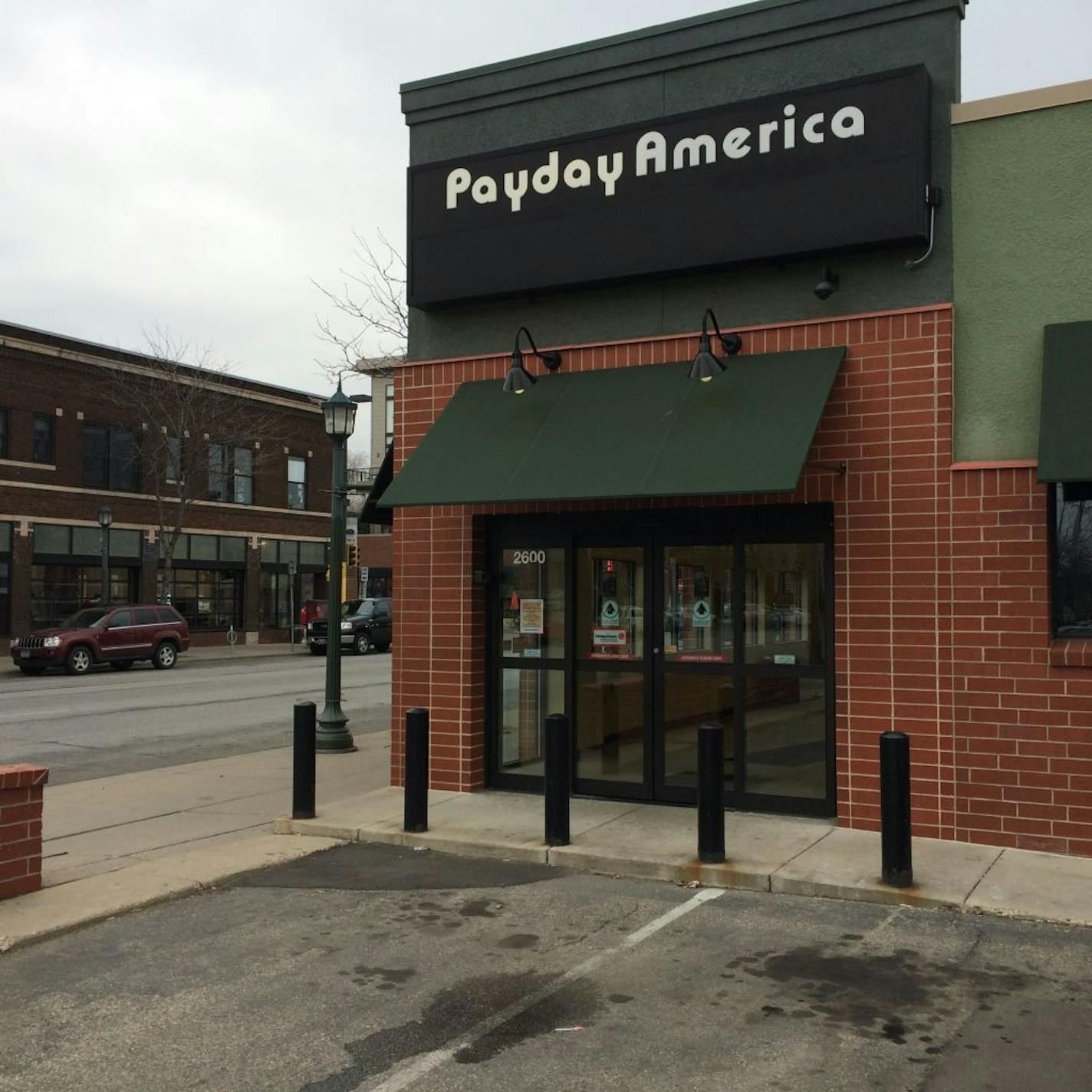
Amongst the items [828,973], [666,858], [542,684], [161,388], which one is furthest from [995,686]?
[161,388]

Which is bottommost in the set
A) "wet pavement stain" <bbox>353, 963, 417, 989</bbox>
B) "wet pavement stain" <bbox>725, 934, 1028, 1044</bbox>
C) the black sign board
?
"wet pavement stain" <bbox>353, 963, 417, 989</bbox>

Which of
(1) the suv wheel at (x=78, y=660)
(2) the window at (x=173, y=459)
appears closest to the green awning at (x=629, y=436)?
(1) the suv wheel at (x=78, y=660)

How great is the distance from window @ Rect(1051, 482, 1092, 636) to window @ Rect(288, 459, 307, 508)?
37667 millimetres

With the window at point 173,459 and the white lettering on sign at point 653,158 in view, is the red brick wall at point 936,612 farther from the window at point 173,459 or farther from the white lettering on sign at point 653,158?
the window at point 173,459

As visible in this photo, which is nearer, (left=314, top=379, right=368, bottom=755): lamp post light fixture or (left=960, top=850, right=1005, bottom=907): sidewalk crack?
(left=960, top=850, right=1005, bottom=907): sidewalk crack

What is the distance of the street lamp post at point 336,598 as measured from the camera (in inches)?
531

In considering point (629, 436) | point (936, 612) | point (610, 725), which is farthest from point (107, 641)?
point (936, 612)

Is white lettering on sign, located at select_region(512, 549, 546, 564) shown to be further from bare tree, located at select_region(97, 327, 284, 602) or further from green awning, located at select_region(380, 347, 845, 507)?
bare tree, located at select_region(97, 327, 284, 602)

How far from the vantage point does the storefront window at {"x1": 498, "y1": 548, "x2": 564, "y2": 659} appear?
377 inches

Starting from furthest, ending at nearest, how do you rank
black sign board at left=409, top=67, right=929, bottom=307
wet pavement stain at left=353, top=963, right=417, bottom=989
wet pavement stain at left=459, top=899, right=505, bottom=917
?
1. black sign board at left=409, top=67, right=929, bottom=307
2. wet pavement stain at left=459, top=899, right=505, bottom=917
3. wet pavement stain at left=353, top=963, right=417, bottom=989

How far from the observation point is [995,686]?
A: 25.2ft

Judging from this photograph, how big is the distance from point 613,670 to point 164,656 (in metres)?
23.0

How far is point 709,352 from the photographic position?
8000mm

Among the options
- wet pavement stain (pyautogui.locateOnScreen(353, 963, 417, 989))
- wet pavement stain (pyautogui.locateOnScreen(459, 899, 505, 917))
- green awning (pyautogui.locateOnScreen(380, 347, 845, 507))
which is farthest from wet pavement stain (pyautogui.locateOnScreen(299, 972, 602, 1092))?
green awning (pyautogui.locateOnScreen(380, 347, 845, 507))
